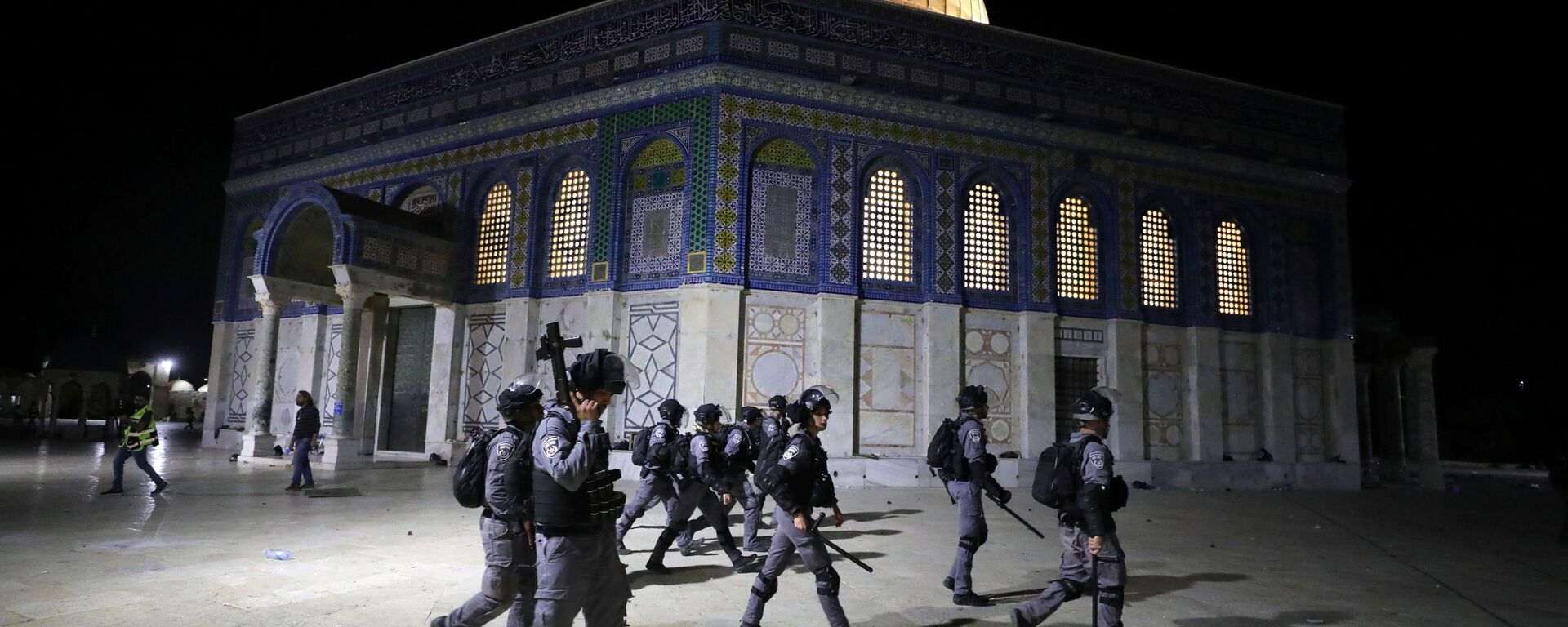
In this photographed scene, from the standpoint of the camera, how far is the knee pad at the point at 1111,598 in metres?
5.18

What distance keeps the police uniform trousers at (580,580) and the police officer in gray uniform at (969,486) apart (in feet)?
9.89

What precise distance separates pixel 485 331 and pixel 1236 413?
17.1 metres

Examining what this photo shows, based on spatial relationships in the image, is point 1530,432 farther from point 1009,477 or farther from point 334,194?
point 334,194

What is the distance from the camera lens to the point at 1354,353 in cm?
2333

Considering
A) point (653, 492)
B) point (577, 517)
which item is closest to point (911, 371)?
point (653, 492)

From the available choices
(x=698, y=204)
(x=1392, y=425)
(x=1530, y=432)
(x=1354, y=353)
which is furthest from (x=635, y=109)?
(x=1392, y=425)

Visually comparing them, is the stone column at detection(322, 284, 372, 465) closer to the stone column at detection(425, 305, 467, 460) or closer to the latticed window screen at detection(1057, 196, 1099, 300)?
the stone column at detection(425, 305, 467, 460)

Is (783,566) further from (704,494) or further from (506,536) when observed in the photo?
(704,494)

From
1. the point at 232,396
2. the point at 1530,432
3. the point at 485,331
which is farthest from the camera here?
the point at 232,396

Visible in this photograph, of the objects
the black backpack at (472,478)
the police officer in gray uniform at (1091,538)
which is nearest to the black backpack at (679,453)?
the black backpack at (472,478)

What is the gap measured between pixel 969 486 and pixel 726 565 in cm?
236

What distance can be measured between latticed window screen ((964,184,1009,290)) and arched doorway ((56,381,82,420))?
1986 inches

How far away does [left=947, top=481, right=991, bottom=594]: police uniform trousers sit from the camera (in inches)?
259

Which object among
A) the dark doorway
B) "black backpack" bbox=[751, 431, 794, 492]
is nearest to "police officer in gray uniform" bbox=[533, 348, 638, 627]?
"black backpack" bbox=[751, 431, 794, 492]
